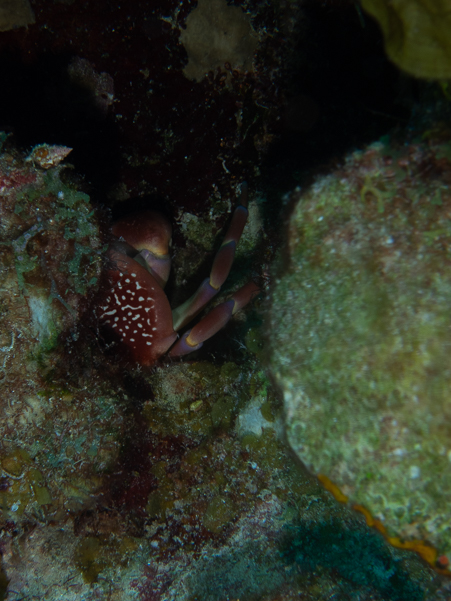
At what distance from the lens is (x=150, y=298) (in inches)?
142

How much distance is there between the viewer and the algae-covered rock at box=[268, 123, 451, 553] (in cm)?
168

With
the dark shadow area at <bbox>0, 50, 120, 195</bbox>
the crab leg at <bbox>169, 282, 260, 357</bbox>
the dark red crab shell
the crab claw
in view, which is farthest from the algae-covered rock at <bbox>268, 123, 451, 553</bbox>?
the dark shadow area at <bbox>0, 50, 120, 195</bbox>

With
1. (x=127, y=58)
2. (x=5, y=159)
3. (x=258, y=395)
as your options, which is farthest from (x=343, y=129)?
(x=5, y=159)

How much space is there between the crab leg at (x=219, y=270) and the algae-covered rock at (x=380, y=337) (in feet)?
5.90

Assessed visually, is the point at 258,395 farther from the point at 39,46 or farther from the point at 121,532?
the point at 39,46

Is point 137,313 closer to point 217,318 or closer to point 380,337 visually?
point 217,318

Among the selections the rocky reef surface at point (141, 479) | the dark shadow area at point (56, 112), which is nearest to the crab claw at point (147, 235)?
the dark shadow area at point (56, 112)

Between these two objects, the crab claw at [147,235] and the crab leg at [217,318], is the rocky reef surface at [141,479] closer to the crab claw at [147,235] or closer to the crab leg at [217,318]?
the crab leg at [217,318]

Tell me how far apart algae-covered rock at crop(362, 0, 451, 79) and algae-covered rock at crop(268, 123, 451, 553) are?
355 mm

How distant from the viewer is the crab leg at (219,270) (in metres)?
3.77

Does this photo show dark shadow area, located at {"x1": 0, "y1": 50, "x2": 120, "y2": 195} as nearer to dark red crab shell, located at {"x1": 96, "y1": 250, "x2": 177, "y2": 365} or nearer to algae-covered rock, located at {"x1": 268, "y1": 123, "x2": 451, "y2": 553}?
dark red crab shell, located at {"x1": 96, "y1": 250, "x2": 177, "y2": 365}

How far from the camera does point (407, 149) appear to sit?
71.6 inches

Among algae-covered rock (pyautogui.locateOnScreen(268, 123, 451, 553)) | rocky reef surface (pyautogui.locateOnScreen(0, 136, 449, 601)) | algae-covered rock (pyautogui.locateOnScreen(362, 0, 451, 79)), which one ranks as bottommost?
rocky reef surface (pyautogui.locateOnScreen(0, 136, 449, 601))

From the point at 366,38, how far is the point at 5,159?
10.4ft
